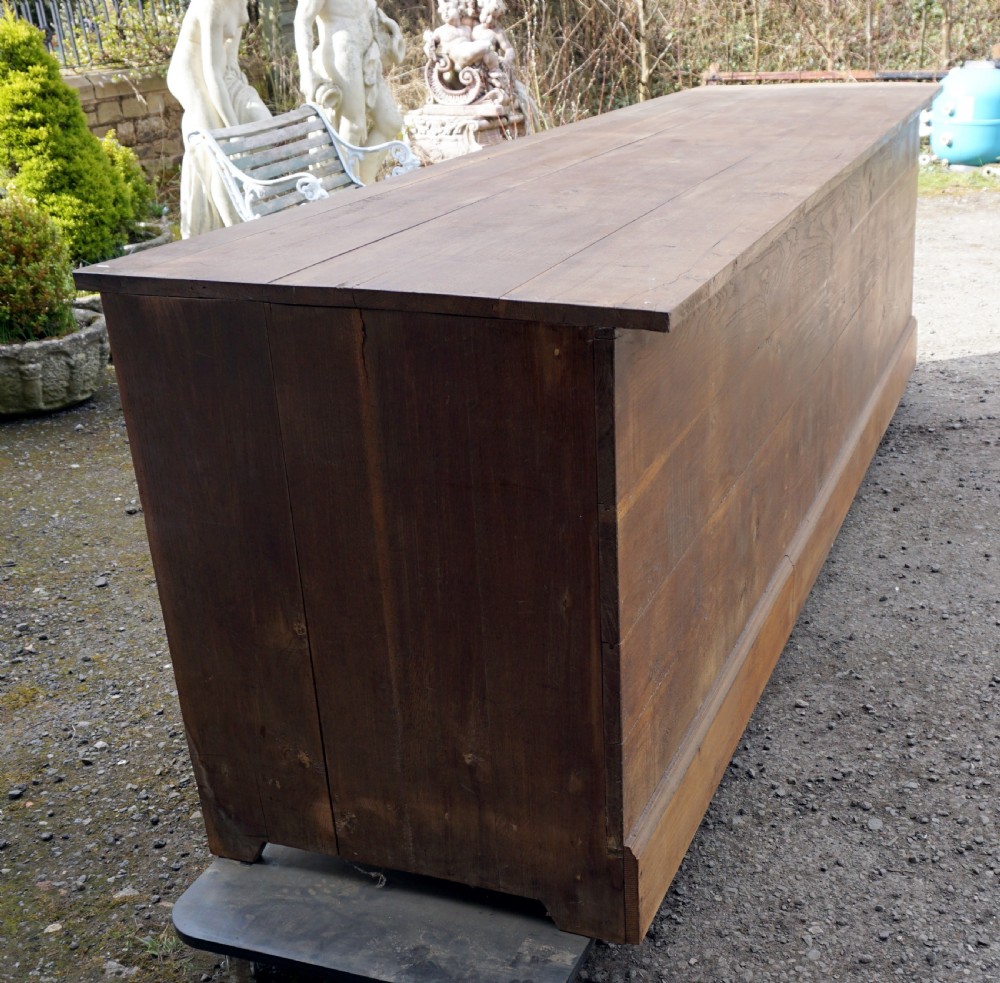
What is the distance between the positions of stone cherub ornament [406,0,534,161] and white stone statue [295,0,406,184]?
5.00ft

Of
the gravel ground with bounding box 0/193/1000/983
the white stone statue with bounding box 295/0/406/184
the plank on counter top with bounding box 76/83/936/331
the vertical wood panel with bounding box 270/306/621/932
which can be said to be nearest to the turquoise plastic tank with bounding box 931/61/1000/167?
the white stone statue with bounding box 295/0/406/184

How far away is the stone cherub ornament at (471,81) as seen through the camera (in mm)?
8633

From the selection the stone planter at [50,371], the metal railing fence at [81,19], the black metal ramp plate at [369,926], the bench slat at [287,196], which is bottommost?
the black metal ramp plate at [369,926]

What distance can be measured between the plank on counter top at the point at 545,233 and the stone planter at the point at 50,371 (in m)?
2.56

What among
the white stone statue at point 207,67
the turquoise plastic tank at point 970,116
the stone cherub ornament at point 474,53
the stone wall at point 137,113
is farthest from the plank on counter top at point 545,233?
the stone wall at point 137,113

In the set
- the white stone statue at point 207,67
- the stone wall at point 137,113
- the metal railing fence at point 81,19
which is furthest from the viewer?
the metal railing fence at point 81,19

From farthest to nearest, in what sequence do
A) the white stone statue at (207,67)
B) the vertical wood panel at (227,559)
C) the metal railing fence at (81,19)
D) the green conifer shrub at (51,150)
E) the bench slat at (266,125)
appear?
the metal railing fence at (81,19) → the white stone statue at (207,67) → the green conifer shrub at (51,150) → the bench slat at (266,125) → the vertical wood panel at (227,559)

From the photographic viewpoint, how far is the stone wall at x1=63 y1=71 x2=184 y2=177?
926 cm

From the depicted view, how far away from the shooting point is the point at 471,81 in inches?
344

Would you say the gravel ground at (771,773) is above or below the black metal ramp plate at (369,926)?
below

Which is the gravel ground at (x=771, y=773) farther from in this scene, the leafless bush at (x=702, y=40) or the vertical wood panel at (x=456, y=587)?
the leafless bush at (x=702, y=40)

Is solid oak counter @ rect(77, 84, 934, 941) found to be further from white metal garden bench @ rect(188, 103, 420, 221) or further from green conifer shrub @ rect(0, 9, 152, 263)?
green conifer shrub @ rect(0, 9, 152, 263)

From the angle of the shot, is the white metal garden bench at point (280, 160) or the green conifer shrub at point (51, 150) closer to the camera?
the white metal garden bench at point (280, 160)

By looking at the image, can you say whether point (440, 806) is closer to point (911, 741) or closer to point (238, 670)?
point (238, 670)
